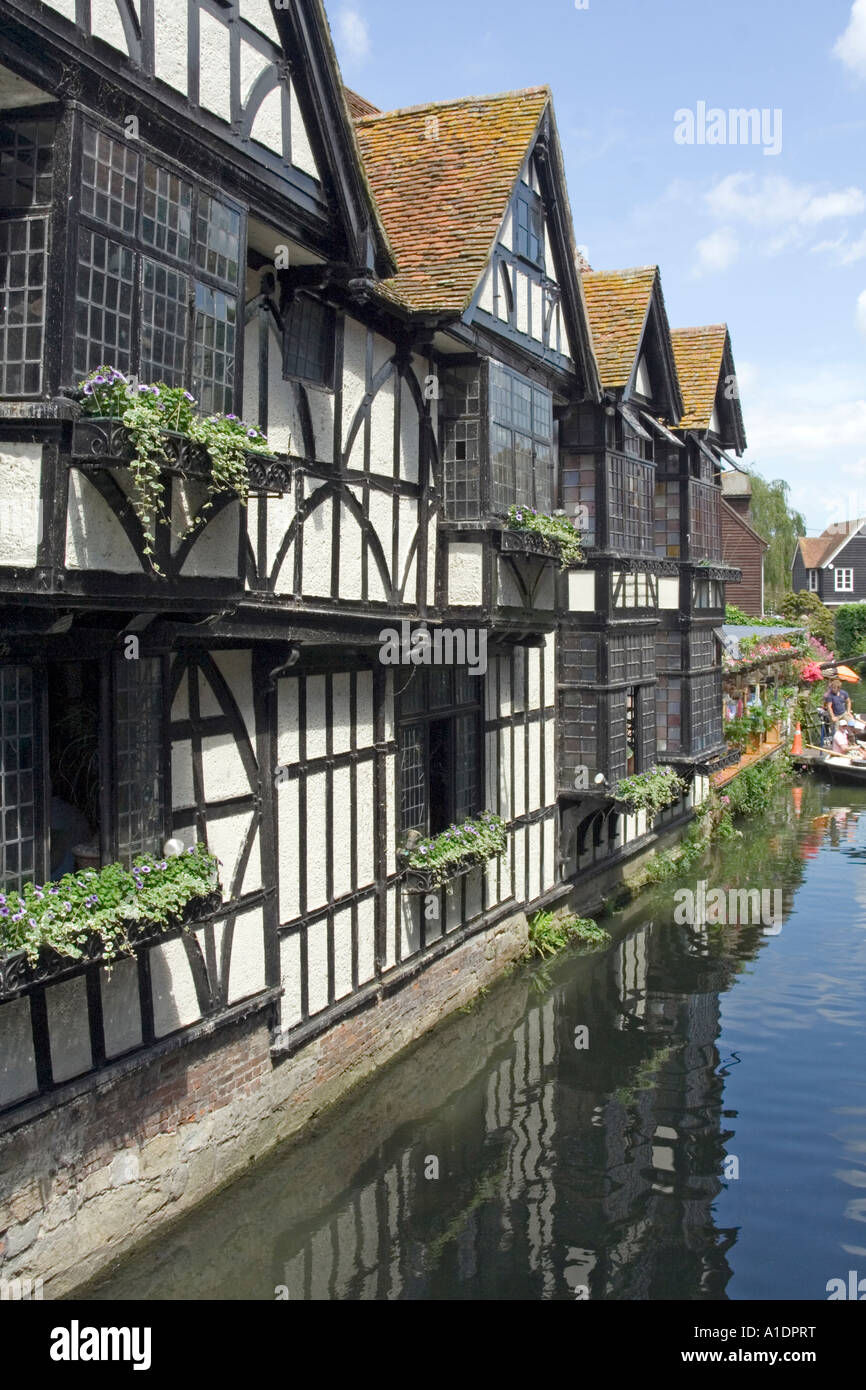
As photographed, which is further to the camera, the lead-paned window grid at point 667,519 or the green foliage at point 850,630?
the green foliage at point 850,630

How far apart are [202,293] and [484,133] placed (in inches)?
291

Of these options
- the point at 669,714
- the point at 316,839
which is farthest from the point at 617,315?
the point at 316,839

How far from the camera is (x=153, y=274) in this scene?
7.97m

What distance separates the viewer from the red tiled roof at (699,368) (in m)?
24.2

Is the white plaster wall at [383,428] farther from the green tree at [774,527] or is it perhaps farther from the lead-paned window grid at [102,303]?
the green tree at [774,527]

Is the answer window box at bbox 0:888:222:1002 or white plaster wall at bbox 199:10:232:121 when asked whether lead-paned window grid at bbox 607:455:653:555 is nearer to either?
white plaster wall at bbox 199:10:232:121

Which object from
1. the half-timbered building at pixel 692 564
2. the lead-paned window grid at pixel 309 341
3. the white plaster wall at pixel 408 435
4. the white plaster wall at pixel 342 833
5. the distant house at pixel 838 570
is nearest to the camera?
the lead-paned window grid at pixel 309 341

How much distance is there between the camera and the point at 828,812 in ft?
97.5

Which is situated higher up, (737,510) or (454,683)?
(737,510)

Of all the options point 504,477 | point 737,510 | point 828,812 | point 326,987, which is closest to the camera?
point 326,987

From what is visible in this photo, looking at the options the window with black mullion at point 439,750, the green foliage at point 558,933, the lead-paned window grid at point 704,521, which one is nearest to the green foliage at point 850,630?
the lead-paned window grid at point 704,521

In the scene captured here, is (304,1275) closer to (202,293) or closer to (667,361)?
(202,293)

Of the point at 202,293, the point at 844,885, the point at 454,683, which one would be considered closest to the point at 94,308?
the point at 202,293

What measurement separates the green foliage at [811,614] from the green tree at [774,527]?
288cm
